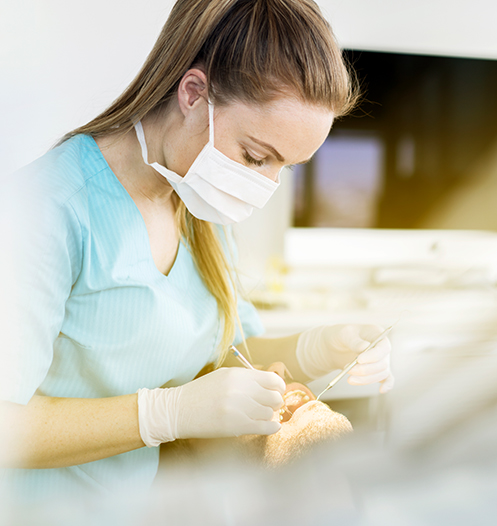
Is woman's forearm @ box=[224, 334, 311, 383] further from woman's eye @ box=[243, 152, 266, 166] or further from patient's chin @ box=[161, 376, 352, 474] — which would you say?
woman's eye @ box=[243, 152, 266, 166]

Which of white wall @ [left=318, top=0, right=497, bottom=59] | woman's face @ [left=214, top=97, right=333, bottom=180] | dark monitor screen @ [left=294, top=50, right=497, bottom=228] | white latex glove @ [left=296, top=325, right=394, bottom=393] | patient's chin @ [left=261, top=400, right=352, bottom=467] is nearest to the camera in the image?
patient's chin @ [left=261, top=400, right=352, bottom=467]

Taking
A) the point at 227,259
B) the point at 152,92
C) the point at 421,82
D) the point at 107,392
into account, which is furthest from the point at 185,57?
the point at 421,82

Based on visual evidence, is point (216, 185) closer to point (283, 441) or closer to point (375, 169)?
point (283, 441)

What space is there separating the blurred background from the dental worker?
114 mm

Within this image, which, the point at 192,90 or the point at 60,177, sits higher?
the point at 192,90

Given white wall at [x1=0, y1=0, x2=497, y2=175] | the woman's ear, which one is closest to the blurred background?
white wall at [x1=0, y1=0, x2=497, y2=175]

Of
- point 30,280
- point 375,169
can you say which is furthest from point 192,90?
point 375,169

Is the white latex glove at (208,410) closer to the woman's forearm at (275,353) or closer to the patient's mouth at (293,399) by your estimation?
the patient's mouth at (293,399)

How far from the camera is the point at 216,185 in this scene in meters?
0.71

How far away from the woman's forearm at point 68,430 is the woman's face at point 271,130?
400mm

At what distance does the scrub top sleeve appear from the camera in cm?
53

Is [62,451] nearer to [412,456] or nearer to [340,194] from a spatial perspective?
[412,456]

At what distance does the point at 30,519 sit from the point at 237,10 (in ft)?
2.14

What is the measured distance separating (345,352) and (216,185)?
0.41 metres
